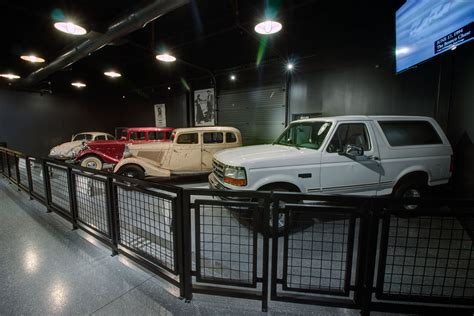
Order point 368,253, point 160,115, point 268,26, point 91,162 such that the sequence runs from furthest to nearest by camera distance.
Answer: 1. point 160,115
2. point 91,162
3. point 268,26
4. point 368,253

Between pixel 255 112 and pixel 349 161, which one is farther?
pixel 255 112

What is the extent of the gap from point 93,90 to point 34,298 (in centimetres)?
1302

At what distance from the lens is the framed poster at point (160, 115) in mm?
11250

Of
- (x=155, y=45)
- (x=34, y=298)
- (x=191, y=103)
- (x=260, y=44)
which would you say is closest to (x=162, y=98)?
(x=191, y=103)

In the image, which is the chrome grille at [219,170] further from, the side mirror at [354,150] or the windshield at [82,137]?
the windshield at [82,137]

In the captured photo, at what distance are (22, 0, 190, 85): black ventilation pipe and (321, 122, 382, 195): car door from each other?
3347 millimetres

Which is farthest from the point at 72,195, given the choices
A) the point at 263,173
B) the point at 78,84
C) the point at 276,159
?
the point at 78,84

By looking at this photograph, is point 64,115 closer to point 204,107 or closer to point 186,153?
point 204,107

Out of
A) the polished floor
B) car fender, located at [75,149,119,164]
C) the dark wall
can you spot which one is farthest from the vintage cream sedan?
the dark wall

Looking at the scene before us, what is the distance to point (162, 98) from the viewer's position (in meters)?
11.2

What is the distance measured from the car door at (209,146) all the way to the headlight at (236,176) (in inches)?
119

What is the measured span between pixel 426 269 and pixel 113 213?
13.2ft

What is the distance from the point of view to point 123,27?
14.2 feet

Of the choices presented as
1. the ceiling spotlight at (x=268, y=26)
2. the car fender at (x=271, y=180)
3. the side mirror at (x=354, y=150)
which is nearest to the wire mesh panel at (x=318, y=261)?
the car fender at (x=271, y=180)
